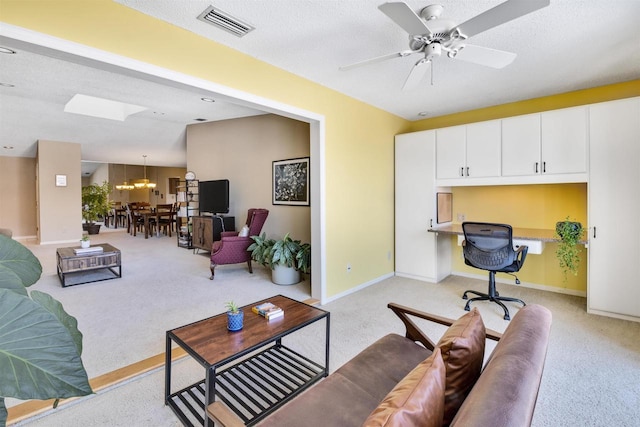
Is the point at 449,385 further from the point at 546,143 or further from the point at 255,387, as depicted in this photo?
the point at 546,143

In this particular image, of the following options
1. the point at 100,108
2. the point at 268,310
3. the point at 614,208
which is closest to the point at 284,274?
the point at 268,310

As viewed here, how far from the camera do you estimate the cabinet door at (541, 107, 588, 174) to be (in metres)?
3.33

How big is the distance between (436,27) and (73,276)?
5.72m

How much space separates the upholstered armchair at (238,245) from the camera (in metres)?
4.77

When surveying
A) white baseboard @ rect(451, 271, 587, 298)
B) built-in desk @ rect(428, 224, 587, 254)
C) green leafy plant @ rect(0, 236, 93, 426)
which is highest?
green leafy plant @ rect(0, 236, 93, 426)

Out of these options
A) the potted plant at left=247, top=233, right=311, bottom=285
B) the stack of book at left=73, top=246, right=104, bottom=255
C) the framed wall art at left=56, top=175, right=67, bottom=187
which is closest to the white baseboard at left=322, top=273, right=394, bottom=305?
Answer: the potted plant at left=247, top=233, right=311, bottom=285

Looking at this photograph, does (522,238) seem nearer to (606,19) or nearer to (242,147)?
(606,19)

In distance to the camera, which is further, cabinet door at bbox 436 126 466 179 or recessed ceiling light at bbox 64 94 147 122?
recessed ceiling light at bbox 64 94 147 122

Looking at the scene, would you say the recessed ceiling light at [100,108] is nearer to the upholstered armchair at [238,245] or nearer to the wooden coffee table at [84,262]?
the wooden coffee table at [84,262]

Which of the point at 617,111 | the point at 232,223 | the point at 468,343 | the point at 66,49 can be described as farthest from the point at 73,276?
the point at 617,111

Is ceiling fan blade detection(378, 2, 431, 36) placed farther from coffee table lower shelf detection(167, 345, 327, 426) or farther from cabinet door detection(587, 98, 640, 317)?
cabinet door detection(587, 98, 640, 317)

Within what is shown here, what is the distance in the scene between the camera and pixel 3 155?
841 cm

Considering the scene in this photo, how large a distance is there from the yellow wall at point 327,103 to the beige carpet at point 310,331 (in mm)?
524

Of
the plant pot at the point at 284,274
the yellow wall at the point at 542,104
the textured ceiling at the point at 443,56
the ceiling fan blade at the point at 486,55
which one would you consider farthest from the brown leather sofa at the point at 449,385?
the yellow wall at the point at 542,104
